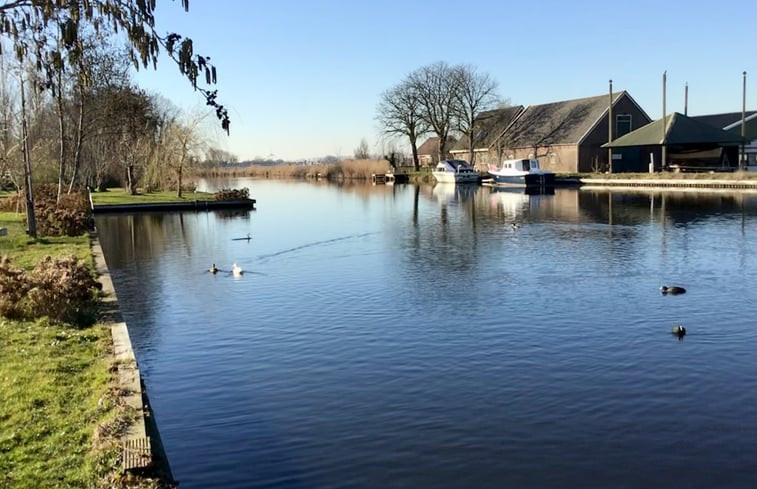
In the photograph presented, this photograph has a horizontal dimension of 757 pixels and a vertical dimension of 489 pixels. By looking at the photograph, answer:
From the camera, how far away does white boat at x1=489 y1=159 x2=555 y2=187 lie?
182 feet

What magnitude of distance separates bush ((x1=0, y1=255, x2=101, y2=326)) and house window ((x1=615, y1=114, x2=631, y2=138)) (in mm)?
59668

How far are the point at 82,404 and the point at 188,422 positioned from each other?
1529mm

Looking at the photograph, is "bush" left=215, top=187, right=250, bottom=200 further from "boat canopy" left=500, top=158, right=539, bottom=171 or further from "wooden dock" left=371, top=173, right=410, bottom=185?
"wooden dock" left=371, top=173, right=410, bottom=185

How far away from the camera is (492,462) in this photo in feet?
24.5

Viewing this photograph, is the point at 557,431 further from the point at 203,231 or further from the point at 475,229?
the point at 203,231

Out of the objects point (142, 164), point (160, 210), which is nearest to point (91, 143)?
point (142, 164)

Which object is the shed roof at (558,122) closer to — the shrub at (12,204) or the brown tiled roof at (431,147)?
the brown tiled roof at (431,147)

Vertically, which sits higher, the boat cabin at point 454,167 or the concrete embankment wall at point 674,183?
the boat cabin at point 454,167

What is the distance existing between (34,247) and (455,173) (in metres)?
52.0

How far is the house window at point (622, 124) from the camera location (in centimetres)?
6469

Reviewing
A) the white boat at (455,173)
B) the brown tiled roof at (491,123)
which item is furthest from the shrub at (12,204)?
the brown tiled roof at (491,123)

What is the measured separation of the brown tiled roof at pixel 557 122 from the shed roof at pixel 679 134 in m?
6.98

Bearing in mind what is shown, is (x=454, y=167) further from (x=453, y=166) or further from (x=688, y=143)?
(x=688, y=143)

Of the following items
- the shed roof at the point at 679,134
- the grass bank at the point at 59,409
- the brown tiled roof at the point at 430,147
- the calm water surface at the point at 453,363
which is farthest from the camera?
the brown tiled roof at the point at 430,147
